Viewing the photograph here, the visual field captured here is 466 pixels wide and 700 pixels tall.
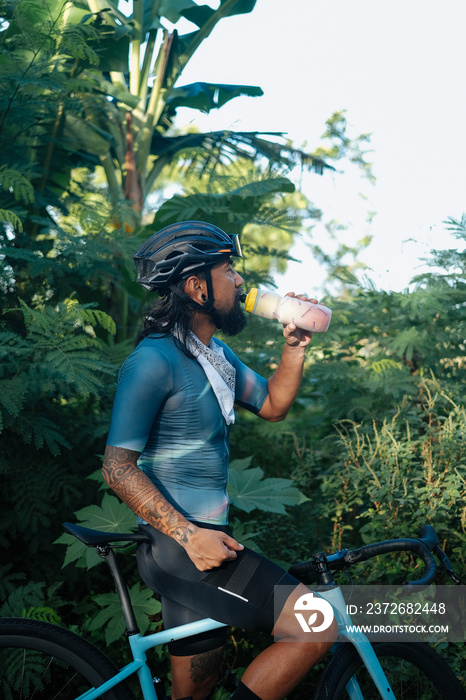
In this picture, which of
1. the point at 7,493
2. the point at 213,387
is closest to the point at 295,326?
the point at 213,387

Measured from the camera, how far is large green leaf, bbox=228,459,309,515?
3418mm

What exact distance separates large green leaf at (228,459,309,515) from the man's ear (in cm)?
148

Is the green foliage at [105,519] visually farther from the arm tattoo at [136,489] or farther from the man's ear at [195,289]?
the man's ear at [195,289]

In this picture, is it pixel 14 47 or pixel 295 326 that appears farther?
pixel 14 47

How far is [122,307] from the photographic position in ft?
22.1

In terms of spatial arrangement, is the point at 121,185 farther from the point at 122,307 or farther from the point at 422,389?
the point at 422,389

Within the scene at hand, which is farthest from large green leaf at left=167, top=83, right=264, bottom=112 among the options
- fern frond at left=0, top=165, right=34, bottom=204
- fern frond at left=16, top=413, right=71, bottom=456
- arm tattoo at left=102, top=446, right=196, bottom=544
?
arm tattoo at left=102, top=446, right=196, bottom=544

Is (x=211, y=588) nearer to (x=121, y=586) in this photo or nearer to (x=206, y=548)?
(x=206, y=548)

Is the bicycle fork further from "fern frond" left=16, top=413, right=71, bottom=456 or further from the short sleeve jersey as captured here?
"fern frond" left=16, top=413, right=71, bottom=456

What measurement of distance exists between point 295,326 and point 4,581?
2470 mm

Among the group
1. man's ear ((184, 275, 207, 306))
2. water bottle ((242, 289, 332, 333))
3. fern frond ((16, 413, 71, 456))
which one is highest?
man's ear ((184, 275, 207, 306))

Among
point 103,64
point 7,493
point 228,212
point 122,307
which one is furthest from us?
point 103,64

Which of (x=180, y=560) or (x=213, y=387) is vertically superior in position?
(x=213, y=387)

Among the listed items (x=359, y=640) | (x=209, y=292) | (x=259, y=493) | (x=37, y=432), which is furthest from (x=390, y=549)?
(x=37, y=432)
